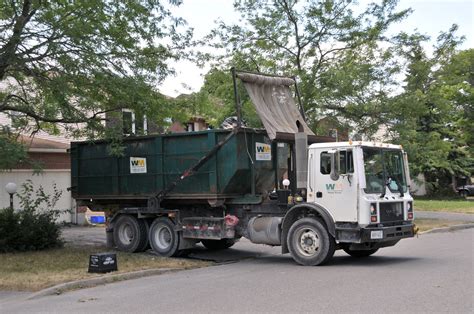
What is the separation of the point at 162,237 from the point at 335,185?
4879 mm

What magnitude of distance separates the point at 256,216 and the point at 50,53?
5624 mm

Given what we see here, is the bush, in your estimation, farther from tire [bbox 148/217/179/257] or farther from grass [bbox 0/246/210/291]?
tire [bbox 148/217/179/257]

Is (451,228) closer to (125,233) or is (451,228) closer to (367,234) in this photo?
(367,234)

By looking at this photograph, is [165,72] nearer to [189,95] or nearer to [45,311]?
[189,95]

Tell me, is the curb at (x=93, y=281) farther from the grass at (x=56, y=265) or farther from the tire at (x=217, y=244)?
the tire at (x=217, y=244)

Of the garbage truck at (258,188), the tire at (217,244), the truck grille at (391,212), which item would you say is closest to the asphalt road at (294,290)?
the garbage truck at (258,188)

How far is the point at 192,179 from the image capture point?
13164mm

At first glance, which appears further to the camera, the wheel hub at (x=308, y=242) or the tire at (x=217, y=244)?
the tire at (x=217, y=244)

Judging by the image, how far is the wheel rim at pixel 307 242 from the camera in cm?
1152

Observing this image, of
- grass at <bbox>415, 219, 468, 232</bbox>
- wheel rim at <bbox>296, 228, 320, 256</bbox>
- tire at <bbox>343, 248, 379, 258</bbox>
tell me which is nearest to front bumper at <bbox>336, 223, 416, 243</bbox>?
wheel rim at <bbox>296, 228, 320, 256</bbox>

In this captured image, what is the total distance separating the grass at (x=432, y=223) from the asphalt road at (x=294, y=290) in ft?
23.9

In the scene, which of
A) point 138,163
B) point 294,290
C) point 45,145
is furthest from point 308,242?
point 45,145

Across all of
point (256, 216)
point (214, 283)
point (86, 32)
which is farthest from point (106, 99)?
point (214, 283)

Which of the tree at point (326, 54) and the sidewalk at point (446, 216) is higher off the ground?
the tree at point (326, 54)
